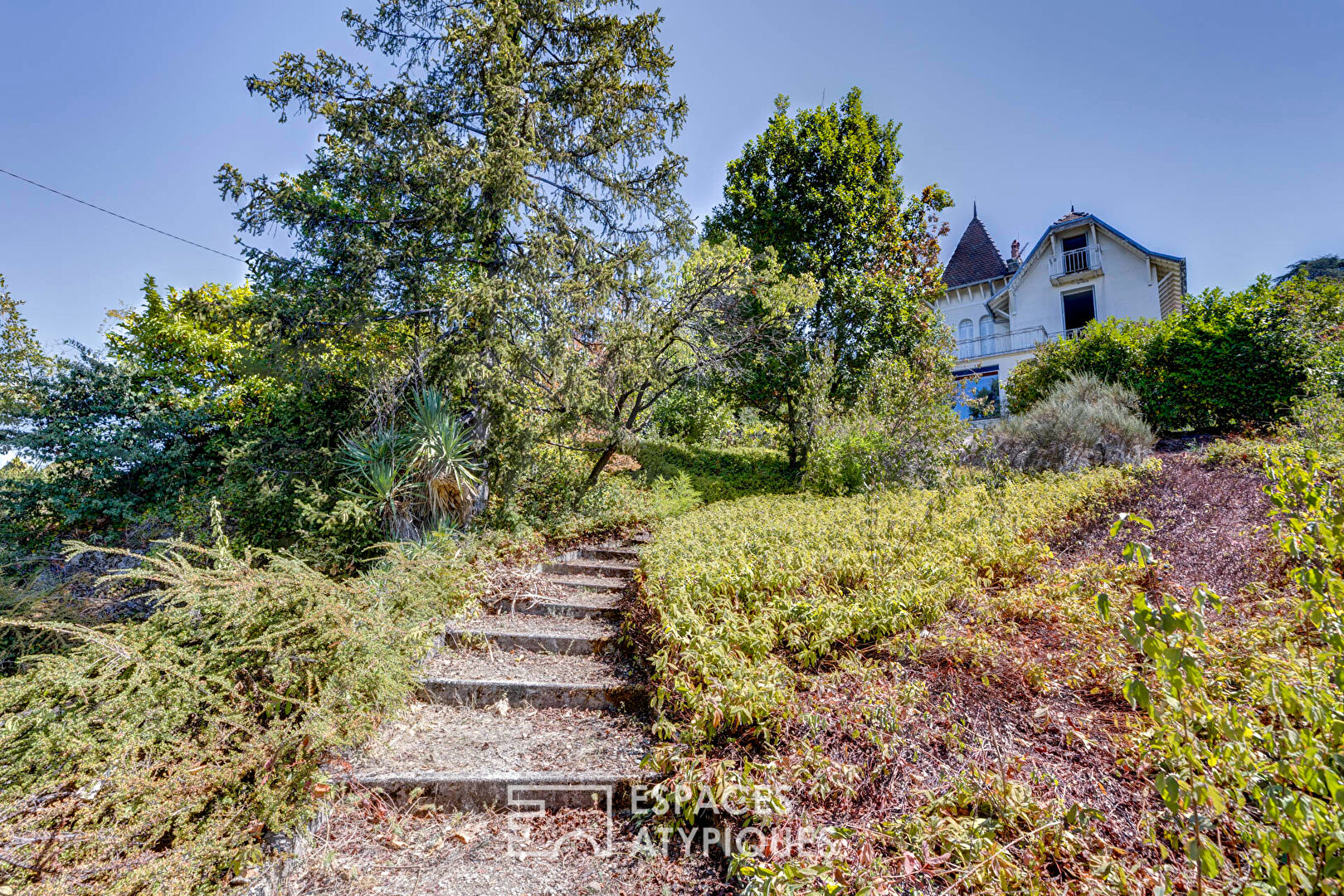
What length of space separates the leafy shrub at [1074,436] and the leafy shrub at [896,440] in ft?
3.51

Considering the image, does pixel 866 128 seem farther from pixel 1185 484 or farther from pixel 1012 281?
pixel 1012 281

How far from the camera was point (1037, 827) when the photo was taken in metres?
1.83

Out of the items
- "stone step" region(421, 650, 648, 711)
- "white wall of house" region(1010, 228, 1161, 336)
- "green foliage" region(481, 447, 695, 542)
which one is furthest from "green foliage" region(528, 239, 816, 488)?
"white wall of house" region(1010, 228, 1161, 336)

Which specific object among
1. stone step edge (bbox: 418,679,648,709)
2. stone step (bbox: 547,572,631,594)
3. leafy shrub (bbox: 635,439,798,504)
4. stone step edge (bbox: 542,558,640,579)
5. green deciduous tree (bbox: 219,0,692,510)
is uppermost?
green deciduous tree (bbox: 219,0,692,510)

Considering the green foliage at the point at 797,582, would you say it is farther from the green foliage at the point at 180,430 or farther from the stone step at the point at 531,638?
the green foliage at the point at 180,430

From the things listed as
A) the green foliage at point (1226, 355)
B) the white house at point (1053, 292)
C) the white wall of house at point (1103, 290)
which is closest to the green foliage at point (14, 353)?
the green foliage at point (1226, 355)

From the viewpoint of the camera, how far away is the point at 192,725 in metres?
2.81

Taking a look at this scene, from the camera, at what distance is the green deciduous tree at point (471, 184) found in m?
5.80

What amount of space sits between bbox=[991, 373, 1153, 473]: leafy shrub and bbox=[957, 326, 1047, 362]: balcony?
10799 millimetres

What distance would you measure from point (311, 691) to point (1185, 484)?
8.16 m

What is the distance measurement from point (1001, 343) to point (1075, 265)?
10.2 feet

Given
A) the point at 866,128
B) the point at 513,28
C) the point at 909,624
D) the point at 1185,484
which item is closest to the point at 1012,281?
the point at 866,128

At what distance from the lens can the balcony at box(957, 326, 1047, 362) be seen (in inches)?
698

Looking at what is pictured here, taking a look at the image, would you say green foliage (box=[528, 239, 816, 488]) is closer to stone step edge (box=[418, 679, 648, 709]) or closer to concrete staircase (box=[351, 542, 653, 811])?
concrete staircase (box=[351, 542, 653, 811])
